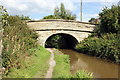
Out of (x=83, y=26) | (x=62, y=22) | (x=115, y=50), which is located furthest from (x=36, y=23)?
(x=115, y=50)

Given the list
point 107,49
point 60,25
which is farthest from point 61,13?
point 107,49

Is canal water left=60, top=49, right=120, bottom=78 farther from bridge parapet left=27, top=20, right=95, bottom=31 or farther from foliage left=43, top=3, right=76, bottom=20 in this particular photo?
foliage left=43, top=3, right=76, bottom=20

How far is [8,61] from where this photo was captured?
7480mm

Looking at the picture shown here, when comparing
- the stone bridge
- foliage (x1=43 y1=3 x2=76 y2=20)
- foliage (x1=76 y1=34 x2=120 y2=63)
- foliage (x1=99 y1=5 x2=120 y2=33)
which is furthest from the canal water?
foliage (x1=43 y1=3 x2=76 y2=20)

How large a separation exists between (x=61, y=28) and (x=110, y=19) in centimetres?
616

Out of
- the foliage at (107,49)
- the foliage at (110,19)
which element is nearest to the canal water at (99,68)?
the foliage at (107,49)

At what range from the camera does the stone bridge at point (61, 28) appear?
21.9 metres

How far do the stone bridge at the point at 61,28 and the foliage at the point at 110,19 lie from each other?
2078 millimetres

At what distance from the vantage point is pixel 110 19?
1925 cm

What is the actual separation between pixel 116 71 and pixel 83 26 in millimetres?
11736

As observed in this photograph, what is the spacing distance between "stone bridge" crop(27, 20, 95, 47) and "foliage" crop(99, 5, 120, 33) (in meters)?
2.08

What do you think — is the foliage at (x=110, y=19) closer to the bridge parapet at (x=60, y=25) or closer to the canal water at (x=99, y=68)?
the bridge parapet at (x=60, y=25)

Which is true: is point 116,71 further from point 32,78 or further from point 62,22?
point 62,22

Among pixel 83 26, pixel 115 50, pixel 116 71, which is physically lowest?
pixel 116 71
